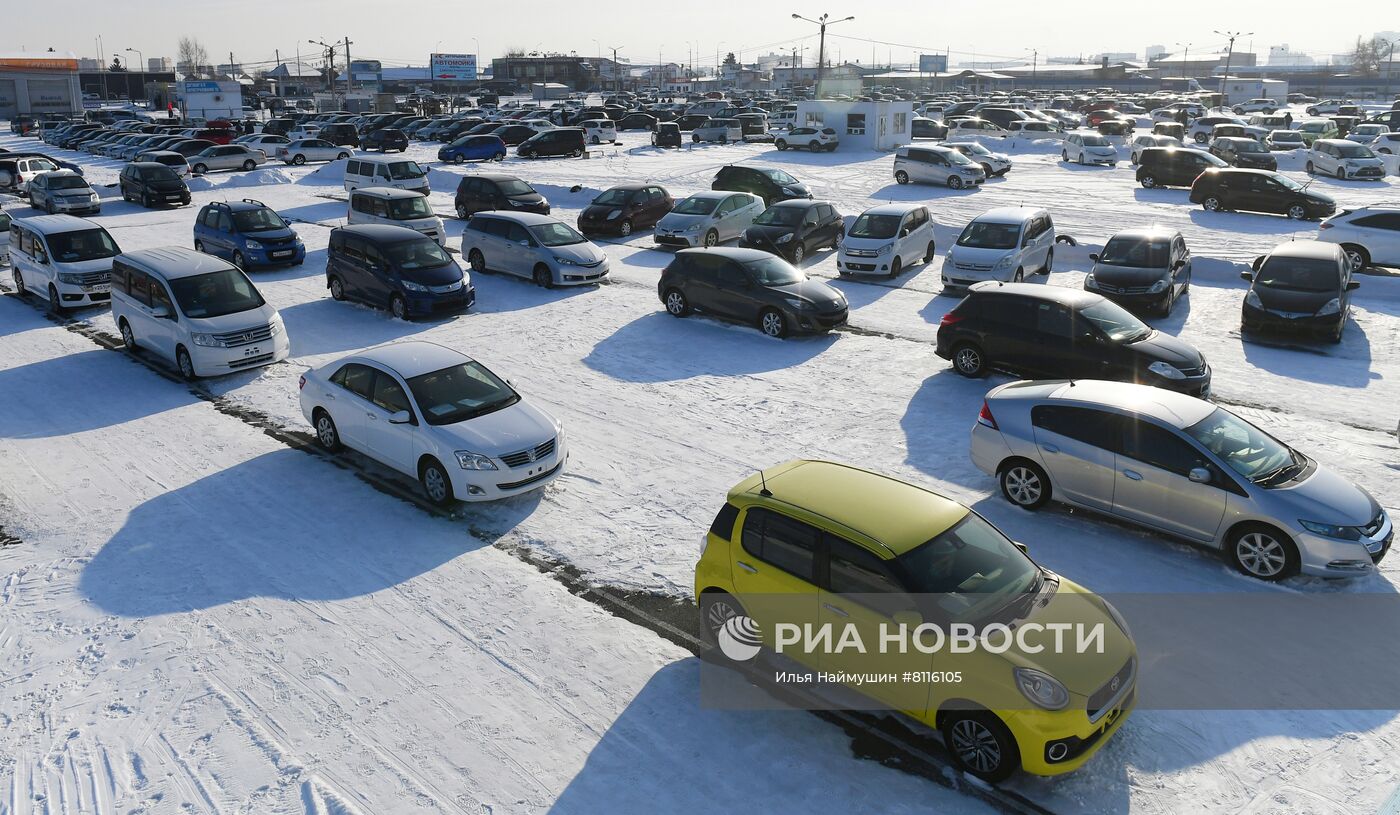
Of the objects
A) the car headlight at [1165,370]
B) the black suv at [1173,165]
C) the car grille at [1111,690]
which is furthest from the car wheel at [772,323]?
the black suv at [1173,165]

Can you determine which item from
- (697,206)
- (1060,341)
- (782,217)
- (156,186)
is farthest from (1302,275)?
(156,186)

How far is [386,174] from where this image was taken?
106 feet

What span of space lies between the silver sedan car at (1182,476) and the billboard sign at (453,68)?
144162 mm

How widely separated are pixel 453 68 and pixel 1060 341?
143116 millimetres

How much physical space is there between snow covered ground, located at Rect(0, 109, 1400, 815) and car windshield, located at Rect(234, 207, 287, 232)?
16.8 ft

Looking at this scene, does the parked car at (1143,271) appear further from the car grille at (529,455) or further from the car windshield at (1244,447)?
the car grille at (529,455)

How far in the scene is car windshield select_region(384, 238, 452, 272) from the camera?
19266mm

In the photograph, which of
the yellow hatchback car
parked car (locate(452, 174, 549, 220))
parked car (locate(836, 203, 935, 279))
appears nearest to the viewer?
the yellow hatchback car

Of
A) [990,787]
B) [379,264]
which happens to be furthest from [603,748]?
[379,264]

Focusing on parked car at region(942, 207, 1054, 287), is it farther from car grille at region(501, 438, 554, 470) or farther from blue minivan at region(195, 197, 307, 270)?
blue minivan at region(195, 197, 307, 270)

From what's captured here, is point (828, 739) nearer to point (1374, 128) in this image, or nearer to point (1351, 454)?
point (1351, 454)

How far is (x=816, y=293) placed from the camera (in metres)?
17.8

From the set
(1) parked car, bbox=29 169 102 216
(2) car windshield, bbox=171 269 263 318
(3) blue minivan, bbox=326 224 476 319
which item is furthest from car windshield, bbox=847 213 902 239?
(1) parked car, bbox=29 169 102 216

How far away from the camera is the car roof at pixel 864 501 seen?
720 centimetres
